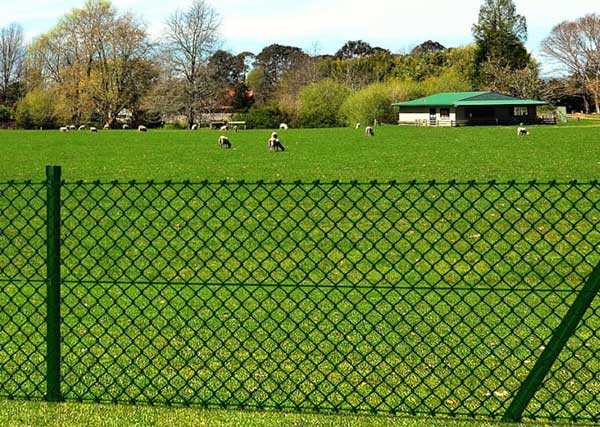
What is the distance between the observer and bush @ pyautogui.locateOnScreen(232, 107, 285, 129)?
6850cm

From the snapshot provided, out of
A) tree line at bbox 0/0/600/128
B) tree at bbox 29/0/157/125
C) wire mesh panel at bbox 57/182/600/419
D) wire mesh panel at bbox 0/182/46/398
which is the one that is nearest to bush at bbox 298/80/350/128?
tree line at bbox 0/0/600/128

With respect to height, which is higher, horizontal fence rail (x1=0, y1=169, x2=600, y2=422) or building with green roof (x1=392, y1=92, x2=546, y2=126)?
building with green roof (x1=392, y1=92, x2=546, y2=126)

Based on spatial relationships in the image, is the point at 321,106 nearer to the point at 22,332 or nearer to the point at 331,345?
the point at 331,345

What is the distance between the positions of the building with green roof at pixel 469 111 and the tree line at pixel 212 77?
7.68 ft

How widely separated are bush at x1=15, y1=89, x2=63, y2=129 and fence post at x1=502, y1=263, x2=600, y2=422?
7416 cm

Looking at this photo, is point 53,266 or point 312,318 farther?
point 312,318

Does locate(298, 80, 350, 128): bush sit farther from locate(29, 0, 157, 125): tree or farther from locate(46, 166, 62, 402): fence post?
locate(46, 166, 62, 402): fence post

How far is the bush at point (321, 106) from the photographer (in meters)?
71.6

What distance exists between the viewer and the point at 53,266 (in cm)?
425

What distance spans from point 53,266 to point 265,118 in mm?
65315

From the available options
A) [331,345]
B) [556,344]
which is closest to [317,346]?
[331,345]

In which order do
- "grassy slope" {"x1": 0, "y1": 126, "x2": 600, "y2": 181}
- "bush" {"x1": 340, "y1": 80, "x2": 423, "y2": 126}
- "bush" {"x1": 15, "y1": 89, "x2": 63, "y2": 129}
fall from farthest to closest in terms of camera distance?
"bush" {"x1": 15, "y1": 89, "x2": 63, "y2": 129}, "bush" {"x1": 340, "y1": 80, "x2": 423, "y2": 126}, "grassy slope" {"x1": 0, "y1": 126, "x2": 600, "y2": 181}

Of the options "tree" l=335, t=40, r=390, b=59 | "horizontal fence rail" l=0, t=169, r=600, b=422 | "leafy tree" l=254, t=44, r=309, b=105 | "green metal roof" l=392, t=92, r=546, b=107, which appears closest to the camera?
"horizontal fence rail" l=0, t=169, r=600, b=422

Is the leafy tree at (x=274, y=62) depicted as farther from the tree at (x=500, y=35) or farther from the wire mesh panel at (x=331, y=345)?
the wire mesh panel at (x=331, y=345)
